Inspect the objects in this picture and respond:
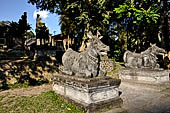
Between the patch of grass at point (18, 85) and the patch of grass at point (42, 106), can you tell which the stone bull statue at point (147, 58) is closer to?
the patch of grass at point (42, 106)

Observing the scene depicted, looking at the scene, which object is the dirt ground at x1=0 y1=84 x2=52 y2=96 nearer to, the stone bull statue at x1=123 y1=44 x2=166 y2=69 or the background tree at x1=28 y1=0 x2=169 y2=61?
the stone bull statue at x1=123 y1=44 x2=166 y2=69

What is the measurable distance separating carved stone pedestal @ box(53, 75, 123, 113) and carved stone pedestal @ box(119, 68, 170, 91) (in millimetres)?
3453

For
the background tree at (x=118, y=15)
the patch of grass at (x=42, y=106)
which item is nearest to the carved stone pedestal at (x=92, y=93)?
the patch of grass at (x=42, y=106)

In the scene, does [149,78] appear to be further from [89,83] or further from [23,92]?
[23,92]

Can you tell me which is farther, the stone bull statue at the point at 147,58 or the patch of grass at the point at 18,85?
the patch of grass at the point at 18,85

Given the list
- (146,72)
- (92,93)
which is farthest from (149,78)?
(92,93)

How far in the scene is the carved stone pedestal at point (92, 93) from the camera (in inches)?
180

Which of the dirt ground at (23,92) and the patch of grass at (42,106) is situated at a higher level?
the patch of grass at (42,106)

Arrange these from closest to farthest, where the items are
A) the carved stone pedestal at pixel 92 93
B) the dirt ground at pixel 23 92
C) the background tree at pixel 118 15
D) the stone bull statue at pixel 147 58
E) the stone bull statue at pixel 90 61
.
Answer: the carved stone pedestal at pixel 92 93 < the stone bull statue at pixel 90 61 < the dirt ground at pixel 23 92 < the stone bull statue at pixel 147 58 < the background tree at pixel 118 15

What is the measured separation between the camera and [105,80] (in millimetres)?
5094

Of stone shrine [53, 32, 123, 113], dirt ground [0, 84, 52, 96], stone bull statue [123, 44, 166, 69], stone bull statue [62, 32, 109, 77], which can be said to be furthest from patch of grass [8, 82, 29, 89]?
stone bull statue [123, 44, 166, 69]

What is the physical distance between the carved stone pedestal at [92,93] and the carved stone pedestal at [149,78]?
3.45m

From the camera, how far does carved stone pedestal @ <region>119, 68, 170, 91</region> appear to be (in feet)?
25.5

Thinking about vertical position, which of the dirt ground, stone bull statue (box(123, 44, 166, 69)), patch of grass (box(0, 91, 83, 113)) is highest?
stone bull statue (box(123, 44, 166, 69))
